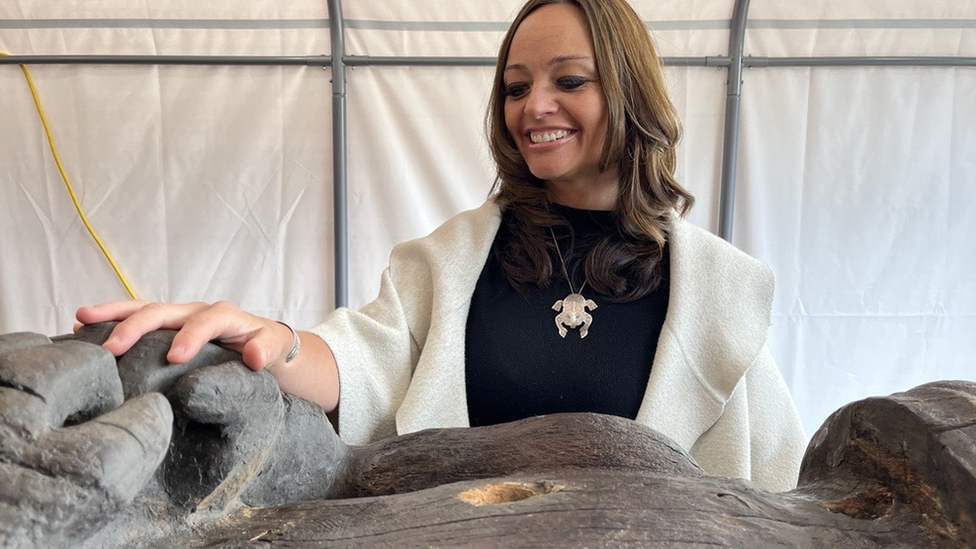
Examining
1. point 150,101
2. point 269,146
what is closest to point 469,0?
point 269,146

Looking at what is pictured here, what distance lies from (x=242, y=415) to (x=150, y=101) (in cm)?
153

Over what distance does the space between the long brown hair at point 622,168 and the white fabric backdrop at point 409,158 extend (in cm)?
74

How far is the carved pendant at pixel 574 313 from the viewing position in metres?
0.90


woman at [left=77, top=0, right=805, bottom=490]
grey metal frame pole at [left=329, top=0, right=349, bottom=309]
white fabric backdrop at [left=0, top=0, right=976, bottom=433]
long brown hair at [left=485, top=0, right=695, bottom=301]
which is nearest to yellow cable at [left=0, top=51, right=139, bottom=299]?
white fabric backdrop at [left=0, top=0, right=976, bottom=433]

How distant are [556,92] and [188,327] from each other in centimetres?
57

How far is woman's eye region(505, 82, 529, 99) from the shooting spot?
89 centimetres

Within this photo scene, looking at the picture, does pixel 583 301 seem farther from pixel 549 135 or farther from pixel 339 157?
pixel 339 157

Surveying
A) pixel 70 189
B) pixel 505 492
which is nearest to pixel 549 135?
pixel 505 492

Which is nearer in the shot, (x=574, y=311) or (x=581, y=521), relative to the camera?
(x=581, y=521)

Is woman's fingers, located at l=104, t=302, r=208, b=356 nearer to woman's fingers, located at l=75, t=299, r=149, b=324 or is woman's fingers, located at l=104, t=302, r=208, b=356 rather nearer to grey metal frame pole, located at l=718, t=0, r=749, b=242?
woman's fingers, located at l=75, t=299, r=149, b=324

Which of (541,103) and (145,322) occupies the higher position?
(541,103)

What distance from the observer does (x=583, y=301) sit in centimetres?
91

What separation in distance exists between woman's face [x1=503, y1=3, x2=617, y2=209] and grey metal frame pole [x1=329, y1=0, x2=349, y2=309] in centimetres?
82

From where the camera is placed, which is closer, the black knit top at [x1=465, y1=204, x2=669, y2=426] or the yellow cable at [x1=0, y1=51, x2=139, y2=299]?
the black knit top at [x1=465, y1=204, x2=669, y2=426]
